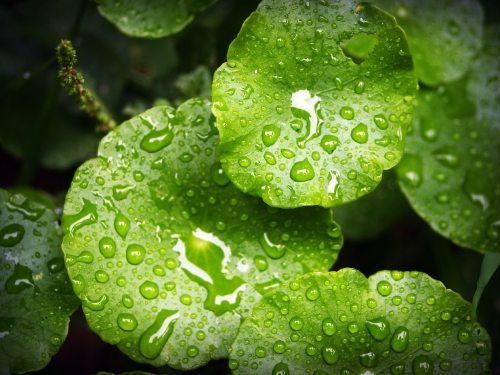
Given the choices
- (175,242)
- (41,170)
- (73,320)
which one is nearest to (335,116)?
(175,242)

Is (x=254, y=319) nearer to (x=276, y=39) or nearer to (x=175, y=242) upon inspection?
(x=175, y=242)

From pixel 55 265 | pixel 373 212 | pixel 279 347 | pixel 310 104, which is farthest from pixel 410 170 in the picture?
pixel 55 265

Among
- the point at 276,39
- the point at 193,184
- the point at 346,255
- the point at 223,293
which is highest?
the point at 276,39

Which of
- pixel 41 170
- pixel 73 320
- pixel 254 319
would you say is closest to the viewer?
pixel 254 319

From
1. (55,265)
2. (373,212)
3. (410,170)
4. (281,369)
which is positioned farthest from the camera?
(373,212)

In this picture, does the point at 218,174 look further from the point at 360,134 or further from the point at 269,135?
the point at 360,134

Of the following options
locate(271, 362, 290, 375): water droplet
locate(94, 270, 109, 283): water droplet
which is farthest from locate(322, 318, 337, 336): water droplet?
locate(94, 270, 109, 283): water droplet
